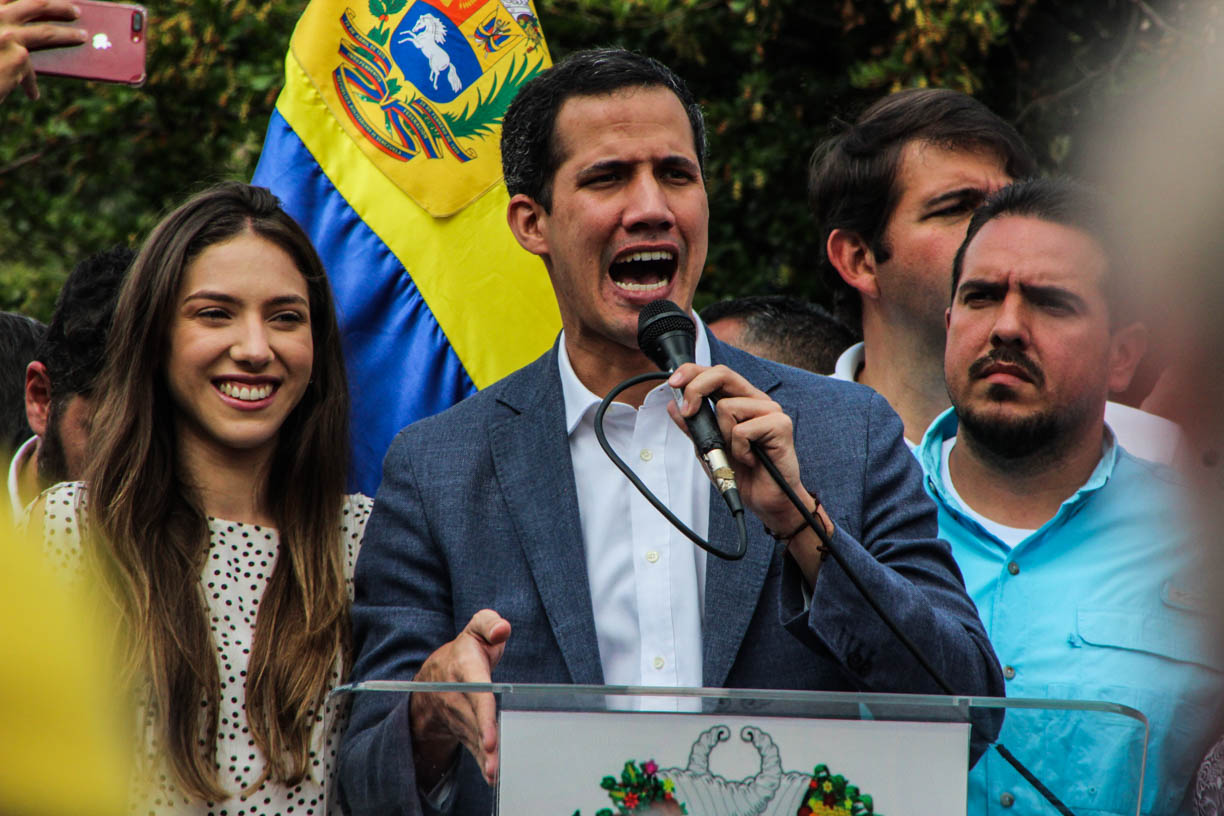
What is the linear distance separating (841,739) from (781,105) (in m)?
5.10

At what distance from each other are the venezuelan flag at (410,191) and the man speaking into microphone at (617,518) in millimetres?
625

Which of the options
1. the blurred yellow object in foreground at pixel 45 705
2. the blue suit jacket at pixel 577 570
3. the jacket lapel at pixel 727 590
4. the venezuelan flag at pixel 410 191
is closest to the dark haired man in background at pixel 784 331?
the venezuelan flag at pixel 410 191

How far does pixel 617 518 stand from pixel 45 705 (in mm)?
1814

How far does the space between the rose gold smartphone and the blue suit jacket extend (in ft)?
3.09

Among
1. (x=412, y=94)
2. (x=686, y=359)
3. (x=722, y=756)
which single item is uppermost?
(x=412, y=94)

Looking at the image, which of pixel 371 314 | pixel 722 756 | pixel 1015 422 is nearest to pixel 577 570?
pixel 722 756

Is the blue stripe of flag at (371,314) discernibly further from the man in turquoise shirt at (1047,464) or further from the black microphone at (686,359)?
the black microphone at (686,359)

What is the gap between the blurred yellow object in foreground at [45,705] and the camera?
→ 1.04m

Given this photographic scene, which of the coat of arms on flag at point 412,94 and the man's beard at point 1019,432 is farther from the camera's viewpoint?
the coat of arms on flag at point 412,94

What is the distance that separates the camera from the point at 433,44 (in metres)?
3.95

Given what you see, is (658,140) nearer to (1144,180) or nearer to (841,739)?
(841,739)

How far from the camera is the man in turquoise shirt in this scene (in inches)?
115

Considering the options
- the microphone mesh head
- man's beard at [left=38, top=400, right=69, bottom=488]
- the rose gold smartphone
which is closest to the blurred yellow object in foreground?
the microphone mesh head

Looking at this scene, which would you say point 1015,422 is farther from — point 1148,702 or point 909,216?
point 909,216
